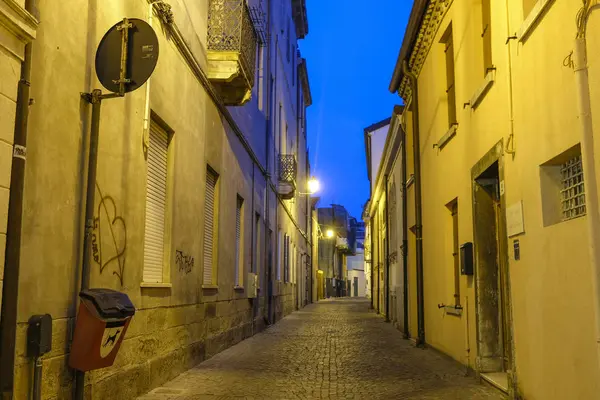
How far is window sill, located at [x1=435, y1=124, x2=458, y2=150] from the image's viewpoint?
943cm

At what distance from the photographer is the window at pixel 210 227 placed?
10.9 m

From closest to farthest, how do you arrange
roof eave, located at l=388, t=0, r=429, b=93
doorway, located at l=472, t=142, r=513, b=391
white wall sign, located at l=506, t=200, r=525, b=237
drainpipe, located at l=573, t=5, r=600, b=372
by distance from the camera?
1. drainpipe, located at l=573, t=5, r=600, b=372
2. white wall sign, located at l=506, t=200, r=525, b=237
3. doorway, located at l=472, t=142, r=513, b=391
4. roof eave, located at l=388, t=0, r=429, b=93

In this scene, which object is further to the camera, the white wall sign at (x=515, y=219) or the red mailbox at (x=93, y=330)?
the white wall sign at (x=515, y=219)

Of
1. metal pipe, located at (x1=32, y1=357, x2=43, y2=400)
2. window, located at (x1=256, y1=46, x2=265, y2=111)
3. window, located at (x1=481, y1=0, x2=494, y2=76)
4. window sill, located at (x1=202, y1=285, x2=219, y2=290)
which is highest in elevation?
window, located at (x1=256, y1=46, x2=265, y2=111)

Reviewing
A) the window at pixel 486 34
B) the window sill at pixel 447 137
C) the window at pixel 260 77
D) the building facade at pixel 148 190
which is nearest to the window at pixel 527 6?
the window at pixel 486 34

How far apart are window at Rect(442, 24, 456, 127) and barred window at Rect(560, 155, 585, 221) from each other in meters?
4.59

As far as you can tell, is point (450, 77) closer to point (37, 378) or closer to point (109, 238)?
point (109, 238)

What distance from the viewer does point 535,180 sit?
570 centimetres

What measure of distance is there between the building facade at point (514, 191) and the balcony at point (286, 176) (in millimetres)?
11148

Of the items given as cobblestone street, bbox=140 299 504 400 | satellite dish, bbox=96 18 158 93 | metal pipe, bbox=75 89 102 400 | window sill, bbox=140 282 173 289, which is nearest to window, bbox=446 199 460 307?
cobblestone street, bbox=140 299 504 400

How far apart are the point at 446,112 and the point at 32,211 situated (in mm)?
7364

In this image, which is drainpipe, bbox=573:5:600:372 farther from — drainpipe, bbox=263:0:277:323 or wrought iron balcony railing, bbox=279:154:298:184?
wrought iron balcony railing, bbox=279:154:298:184

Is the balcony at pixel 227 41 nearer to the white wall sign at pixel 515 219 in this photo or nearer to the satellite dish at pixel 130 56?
the satellite dish at pixel 130 56

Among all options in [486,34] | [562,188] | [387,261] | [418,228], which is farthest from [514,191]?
[387,261]
